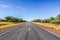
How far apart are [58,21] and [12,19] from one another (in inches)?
3597

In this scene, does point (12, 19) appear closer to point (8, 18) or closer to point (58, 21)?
point (8, 18)

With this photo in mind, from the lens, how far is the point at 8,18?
144 meters

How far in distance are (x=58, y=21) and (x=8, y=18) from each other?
3803 inches

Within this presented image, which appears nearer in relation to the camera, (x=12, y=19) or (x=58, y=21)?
(x=58, y=21)

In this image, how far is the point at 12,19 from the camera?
463 ft

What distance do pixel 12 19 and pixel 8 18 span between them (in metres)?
6.47

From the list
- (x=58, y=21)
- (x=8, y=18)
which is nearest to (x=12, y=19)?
(x=8, y=18)

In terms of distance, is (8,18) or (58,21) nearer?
(58,21)
